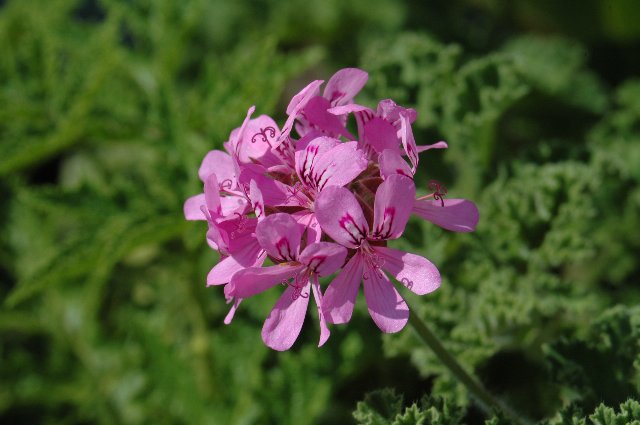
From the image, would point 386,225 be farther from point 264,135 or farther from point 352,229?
point 264,135

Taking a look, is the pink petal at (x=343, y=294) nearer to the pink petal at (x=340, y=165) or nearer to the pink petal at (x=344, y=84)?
the pink petal at (x=340, y=165)

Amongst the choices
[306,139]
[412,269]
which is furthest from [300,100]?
[412,269]

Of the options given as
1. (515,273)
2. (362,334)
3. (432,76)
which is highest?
(432,76)

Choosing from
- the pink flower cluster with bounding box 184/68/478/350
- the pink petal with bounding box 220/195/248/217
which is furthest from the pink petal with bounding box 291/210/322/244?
the pink petal with bounding box 220/195/248/217

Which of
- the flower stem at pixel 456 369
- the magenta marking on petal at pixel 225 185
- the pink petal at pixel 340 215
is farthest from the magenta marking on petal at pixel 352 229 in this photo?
the magenta marking on petal at pixel 225 185

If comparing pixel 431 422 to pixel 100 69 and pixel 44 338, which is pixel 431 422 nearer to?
pixel 100 69

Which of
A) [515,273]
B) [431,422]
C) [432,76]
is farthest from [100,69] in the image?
[431,422]
